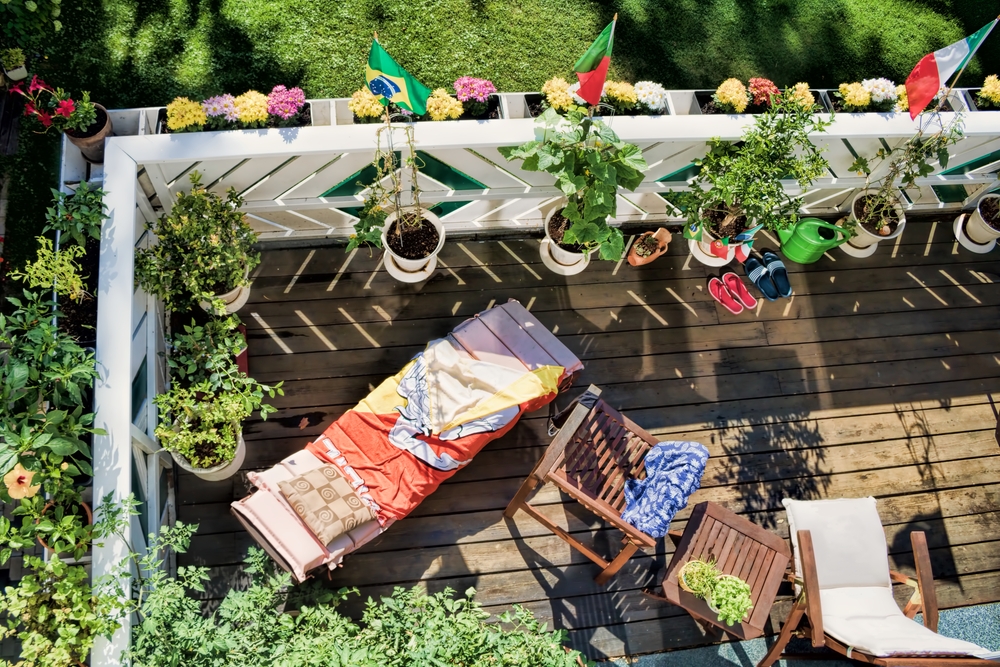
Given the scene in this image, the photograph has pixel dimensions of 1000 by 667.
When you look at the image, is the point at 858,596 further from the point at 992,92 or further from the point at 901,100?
the point at 992,92

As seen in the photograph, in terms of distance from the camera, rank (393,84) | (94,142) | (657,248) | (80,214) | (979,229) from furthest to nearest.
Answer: (979,229)
(657,248)
(94,142)
(80,214)
(393,84)

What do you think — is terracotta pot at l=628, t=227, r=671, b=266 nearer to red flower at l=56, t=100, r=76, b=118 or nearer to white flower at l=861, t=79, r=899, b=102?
white flower at l=861, t=79, r=899, b=102

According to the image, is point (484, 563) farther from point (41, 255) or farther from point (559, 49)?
point (559, 49)

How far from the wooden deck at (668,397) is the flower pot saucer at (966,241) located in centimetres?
18

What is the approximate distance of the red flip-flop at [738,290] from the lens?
4738 mm

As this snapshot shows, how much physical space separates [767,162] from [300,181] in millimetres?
2703

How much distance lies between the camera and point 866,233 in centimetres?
478

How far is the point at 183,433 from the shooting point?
349 centimetres

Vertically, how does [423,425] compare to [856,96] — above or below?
below

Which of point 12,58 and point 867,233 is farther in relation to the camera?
point 867,233

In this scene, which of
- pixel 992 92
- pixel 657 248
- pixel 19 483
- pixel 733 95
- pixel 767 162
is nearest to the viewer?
pixel 19 483

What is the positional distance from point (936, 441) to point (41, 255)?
541cm

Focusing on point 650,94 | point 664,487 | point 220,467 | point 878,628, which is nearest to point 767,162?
point 650,94

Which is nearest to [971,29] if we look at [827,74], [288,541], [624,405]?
[827,74]
